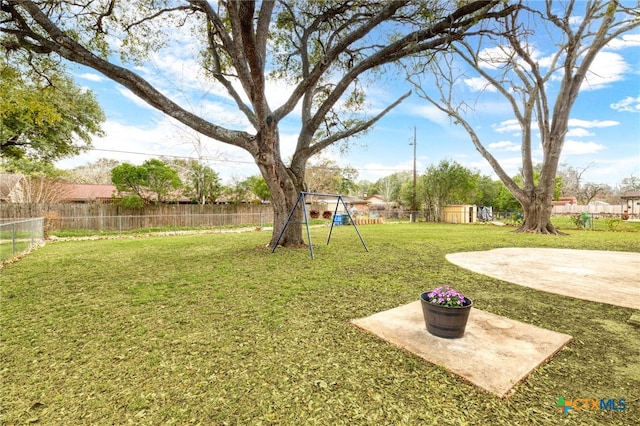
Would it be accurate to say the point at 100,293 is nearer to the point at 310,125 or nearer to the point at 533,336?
the point at 533,336

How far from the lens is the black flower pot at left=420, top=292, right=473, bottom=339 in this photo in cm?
229

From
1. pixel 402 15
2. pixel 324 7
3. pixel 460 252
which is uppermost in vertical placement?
pixel 324 7

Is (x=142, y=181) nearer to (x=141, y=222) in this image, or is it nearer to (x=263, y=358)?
(x=141, y=222)

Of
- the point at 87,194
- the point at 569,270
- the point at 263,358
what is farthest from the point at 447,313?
the point at 87,194

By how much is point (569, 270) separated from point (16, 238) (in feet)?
39.5

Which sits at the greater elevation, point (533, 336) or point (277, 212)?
point (277, 212)

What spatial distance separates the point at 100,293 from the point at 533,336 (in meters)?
5.07

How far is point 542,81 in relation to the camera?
12.0m

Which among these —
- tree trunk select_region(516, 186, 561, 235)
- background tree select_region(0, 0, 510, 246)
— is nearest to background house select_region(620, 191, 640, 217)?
tree trunk select_region(516, 186, 561, 235)

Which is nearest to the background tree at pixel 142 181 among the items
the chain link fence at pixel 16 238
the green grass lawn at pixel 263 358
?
the chain link fence at pixel 16 238

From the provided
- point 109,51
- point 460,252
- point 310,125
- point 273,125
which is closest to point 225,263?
point 273,125

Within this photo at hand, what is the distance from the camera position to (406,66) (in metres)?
7.25

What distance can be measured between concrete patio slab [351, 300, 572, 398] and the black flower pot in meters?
0.06

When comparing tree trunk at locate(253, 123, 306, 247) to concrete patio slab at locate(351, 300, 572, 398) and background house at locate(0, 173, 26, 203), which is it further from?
background house at locate(0, 173, 26, 203)
